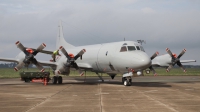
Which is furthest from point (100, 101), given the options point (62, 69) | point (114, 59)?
point (62, 69)

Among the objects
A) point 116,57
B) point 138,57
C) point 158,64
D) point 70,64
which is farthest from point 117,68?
point 158,64

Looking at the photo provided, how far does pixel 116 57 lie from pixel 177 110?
15442 millimetres

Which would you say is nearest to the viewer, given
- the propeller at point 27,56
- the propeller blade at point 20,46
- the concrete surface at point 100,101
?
the concrete surface at point 100,101

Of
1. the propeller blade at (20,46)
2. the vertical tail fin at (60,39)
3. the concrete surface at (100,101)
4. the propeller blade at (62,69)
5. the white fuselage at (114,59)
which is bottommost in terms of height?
the concrete surface at (100,101)

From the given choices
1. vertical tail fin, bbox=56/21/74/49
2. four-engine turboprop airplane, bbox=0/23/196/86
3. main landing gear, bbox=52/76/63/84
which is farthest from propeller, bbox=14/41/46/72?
vertical tail fin, bbox=56/21/74/49

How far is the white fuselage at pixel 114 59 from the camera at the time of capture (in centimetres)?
2422

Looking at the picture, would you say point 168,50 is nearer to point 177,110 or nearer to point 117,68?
point 117,68

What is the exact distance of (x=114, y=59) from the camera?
26625 mm

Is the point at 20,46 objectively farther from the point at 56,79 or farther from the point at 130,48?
the point at 130,48

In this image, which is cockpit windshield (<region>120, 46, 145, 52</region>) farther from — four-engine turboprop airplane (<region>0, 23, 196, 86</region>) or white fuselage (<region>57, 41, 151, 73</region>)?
white fuselage (<region>57, 41, 151, 73</region>)

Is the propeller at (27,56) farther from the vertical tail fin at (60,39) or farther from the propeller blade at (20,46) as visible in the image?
Result: the vertical tail fin at (60,39)

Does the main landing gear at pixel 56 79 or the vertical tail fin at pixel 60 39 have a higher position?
the vertical tail fin at pixel 60 39

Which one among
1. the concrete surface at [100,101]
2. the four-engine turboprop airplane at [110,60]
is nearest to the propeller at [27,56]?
the four-engine turboprop airplane at [110,60]

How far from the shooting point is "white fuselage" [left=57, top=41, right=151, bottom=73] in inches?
953
